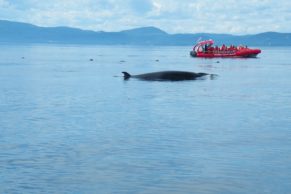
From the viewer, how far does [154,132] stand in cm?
2259

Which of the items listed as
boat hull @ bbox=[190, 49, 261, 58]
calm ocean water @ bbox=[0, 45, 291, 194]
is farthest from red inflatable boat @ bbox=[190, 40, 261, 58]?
calm ocean water @ bbox=[0, 45, 291, 194]

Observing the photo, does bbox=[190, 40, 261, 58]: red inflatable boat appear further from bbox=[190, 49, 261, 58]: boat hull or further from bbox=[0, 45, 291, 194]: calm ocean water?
bbox=[0, 45, 291, 194]: calm ocean water

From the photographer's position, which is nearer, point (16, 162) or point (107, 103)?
point (16, 162)

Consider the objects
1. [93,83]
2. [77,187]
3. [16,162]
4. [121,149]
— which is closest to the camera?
[77,187]

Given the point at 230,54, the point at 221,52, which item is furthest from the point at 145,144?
the point at 230,54

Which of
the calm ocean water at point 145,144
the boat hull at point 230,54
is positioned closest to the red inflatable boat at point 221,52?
the boat hull at point 230,54

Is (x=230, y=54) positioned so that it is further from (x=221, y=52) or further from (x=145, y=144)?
(x=145, y=144)

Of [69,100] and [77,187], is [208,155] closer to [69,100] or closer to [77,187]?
[77,187]

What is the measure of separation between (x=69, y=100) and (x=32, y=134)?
42.2 ft

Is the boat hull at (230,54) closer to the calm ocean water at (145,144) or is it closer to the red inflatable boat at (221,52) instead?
the red inflatable boat at (221,52)

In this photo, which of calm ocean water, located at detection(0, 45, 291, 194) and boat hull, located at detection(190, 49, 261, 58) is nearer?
calm ocean water, located at detection(0, 45, 291, 194)

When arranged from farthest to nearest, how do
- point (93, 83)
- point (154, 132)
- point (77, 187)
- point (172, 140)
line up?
1. point (93, 83)
2. point (154, 132)
3. point (172, 140)
4. point (77, 187)

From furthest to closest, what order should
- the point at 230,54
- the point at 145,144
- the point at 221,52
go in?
the point at 230,54 < the point at 221,52 < the point at 145,144

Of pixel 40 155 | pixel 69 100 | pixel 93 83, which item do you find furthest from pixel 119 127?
pixel 93 83
